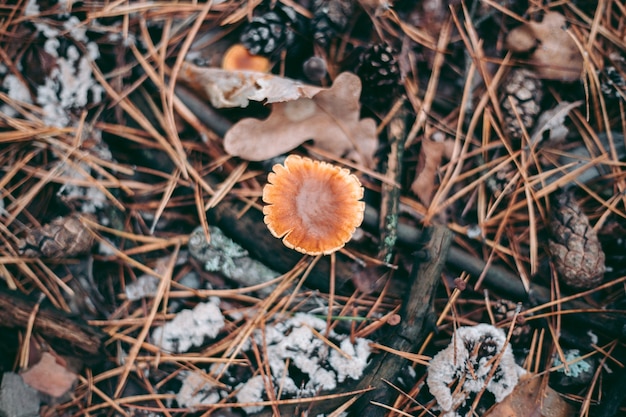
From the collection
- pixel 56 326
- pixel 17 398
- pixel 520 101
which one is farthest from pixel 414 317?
pixel 17 398

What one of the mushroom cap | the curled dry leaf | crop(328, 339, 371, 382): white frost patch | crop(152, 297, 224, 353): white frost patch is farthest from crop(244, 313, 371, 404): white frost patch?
the curled dry leaf

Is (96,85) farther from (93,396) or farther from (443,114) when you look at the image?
(443,114)

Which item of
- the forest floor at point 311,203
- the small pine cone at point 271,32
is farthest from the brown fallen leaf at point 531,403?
the small pine cone at point 271,32

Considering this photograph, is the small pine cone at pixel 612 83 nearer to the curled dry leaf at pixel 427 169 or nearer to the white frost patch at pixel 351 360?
the curled dry leaf at pixel 427 169

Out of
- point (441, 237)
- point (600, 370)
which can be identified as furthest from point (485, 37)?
point (600, 370)

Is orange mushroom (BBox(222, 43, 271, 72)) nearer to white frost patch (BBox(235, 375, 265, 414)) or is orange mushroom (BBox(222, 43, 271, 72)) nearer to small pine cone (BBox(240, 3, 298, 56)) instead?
small pine cone (BBox(240, 3, 298, 56))
